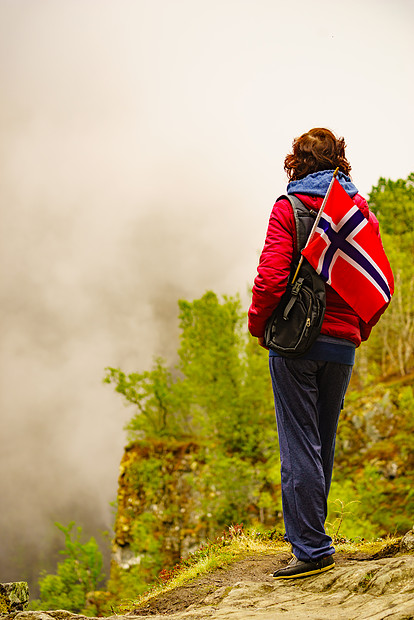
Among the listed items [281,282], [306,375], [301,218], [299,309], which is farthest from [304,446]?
[301,218]

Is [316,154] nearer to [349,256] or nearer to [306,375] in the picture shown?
[349,256]

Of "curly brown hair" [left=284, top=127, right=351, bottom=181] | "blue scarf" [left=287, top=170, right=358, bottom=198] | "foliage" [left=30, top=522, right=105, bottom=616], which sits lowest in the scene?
"foliage" [left=30, top=522, right=105, bottom=616]

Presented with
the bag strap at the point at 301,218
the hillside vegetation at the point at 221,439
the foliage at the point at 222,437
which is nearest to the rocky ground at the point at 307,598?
the bag strap at the point at 301,218

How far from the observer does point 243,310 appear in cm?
2202

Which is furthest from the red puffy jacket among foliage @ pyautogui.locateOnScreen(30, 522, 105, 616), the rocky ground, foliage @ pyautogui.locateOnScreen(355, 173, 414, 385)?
foliage @ pyautogui.locateOnScreen(30, 522, 105, 616)

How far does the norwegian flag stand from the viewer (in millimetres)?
3406

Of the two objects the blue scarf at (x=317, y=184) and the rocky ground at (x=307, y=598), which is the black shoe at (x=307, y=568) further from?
the blue scarf at (x=317, y=184)

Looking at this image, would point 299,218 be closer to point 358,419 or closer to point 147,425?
point 358,419

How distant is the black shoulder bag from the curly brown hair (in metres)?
0.34

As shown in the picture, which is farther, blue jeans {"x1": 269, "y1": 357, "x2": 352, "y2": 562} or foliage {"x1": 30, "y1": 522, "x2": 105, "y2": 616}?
foliage {"x1": 30, "y1": 522, "x2": 105, "y2": 616}

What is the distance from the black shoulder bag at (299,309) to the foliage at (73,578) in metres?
18.4

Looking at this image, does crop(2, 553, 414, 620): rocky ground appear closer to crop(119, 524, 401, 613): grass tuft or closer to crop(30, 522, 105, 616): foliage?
crop(119, 524, 401, 613): grass tuft

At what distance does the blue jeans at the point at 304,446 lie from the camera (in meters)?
3.38

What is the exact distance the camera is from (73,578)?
20.9 metres
